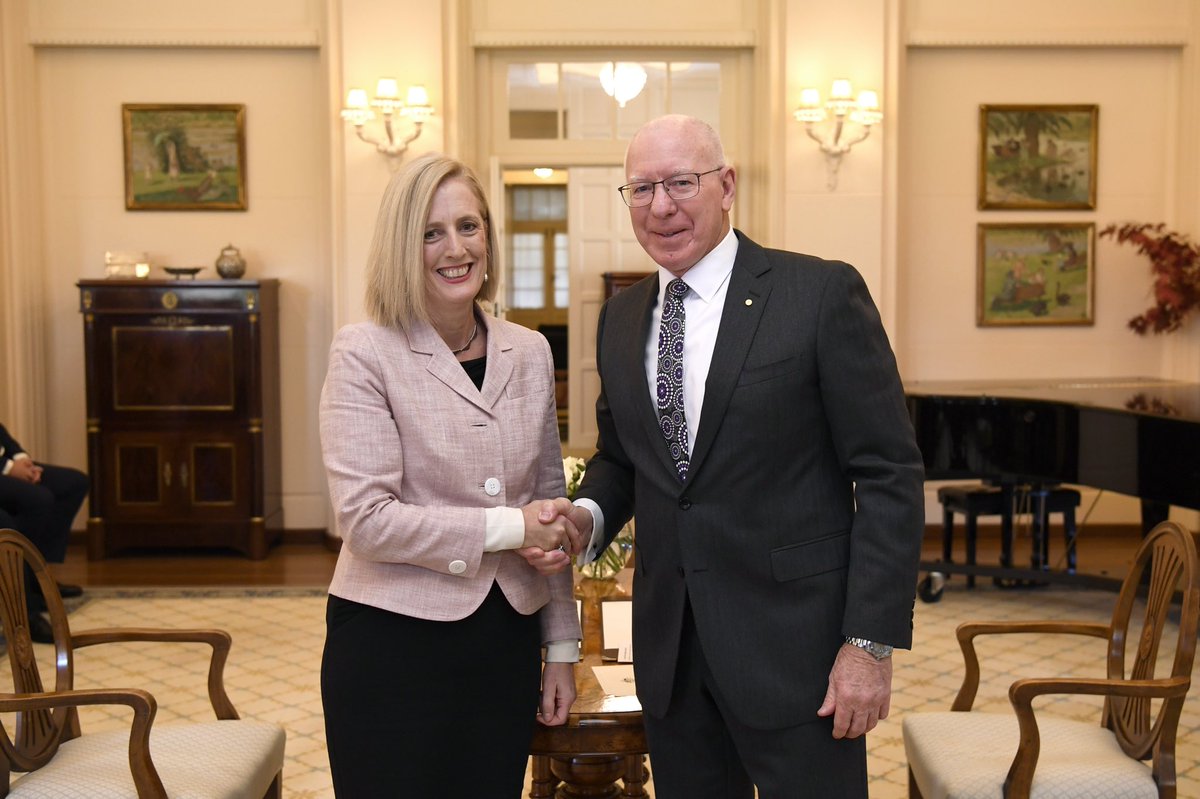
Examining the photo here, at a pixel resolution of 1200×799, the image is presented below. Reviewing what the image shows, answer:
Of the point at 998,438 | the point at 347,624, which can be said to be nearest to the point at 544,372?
the point at 347,624

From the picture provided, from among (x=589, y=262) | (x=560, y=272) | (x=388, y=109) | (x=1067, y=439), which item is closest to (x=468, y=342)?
(x=1067, y=439)

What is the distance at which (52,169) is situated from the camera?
8297mm

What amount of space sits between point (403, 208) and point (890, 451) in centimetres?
98

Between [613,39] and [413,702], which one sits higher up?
[613,39]

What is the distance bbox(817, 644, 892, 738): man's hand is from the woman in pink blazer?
544 millimetres

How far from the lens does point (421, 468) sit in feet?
7.58

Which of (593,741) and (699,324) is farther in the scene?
(593,741)

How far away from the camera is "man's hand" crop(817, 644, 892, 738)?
7.11 feet

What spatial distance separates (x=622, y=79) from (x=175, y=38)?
9.55ft

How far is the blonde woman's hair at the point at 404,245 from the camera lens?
2.30 m

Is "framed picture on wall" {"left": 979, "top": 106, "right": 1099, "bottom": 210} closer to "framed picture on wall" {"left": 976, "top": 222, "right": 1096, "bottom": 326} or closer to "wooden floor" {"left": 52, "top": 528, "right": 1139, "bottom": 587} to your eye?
"framed picture on wall" {"left": 976, "top": 222, "right": 1096, "bottom": 326}

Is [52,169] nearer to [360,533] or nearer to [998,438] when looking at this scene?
[998,438]

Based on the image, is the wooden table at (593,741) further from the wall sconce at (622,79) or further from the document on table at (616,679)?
the wall sconce at (622,79)

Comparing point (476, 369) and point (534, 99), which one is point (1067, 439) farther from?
point (476, 369)
